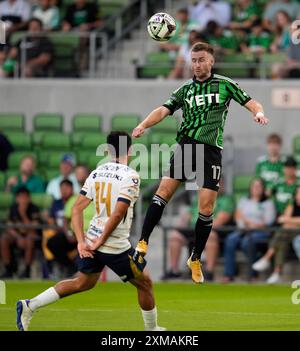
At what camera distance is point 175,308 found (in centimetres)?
1634

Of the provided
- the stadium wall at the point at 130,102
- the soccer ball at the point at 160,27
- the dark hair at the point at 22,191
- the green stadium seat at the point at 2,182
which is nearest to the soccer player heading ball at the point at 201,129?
the soccer ball at the point at 160,27

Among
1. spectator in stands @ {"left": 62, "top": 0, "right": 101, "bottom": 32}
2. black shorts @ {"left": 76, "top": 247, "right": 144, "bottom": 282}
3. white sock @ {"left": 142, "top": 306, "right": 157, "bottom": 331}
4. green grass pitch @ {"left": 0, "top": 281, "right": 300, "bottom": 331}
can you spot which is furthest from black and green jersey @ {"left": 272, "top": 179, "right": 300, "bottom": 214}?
black shorts @ {"left": 76, "top": 247, "right": 144, "bottom": 282}

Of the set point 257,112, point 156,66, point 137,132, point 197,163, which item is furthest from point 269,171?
point 137,132

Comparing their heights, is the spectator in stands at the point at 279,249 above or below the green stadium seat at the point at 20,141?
below

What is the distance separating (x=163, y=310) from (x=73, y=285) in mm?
2987

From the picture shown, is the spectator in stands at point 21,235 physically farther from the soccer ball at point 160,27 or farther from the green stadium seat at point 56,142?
the soccer ball at point 160,27

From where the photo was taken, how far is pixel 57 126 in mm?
24562

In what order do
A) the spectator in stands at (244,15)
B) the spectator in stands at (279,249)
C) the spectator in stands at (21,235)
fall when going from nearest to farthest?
the spectator in stands at (279,249) → the spectator in stands at (21,235) → the spectator in stands at (244,15)

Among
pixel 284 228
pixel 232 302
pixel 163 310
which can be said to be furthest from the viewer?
pixel 284 228

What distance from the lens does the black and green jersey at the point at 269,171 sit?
21.8m

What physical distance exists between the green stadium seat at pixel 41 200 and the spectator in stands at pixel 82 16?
15.0 ft

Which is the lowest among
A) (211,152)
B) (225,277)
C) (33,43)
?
(225,277)

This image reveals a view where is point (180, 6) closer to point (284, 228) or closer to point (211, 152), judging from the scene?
point (284, 228)

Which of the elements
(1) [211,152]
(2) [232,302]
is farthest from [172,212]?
(1) [211,152]
